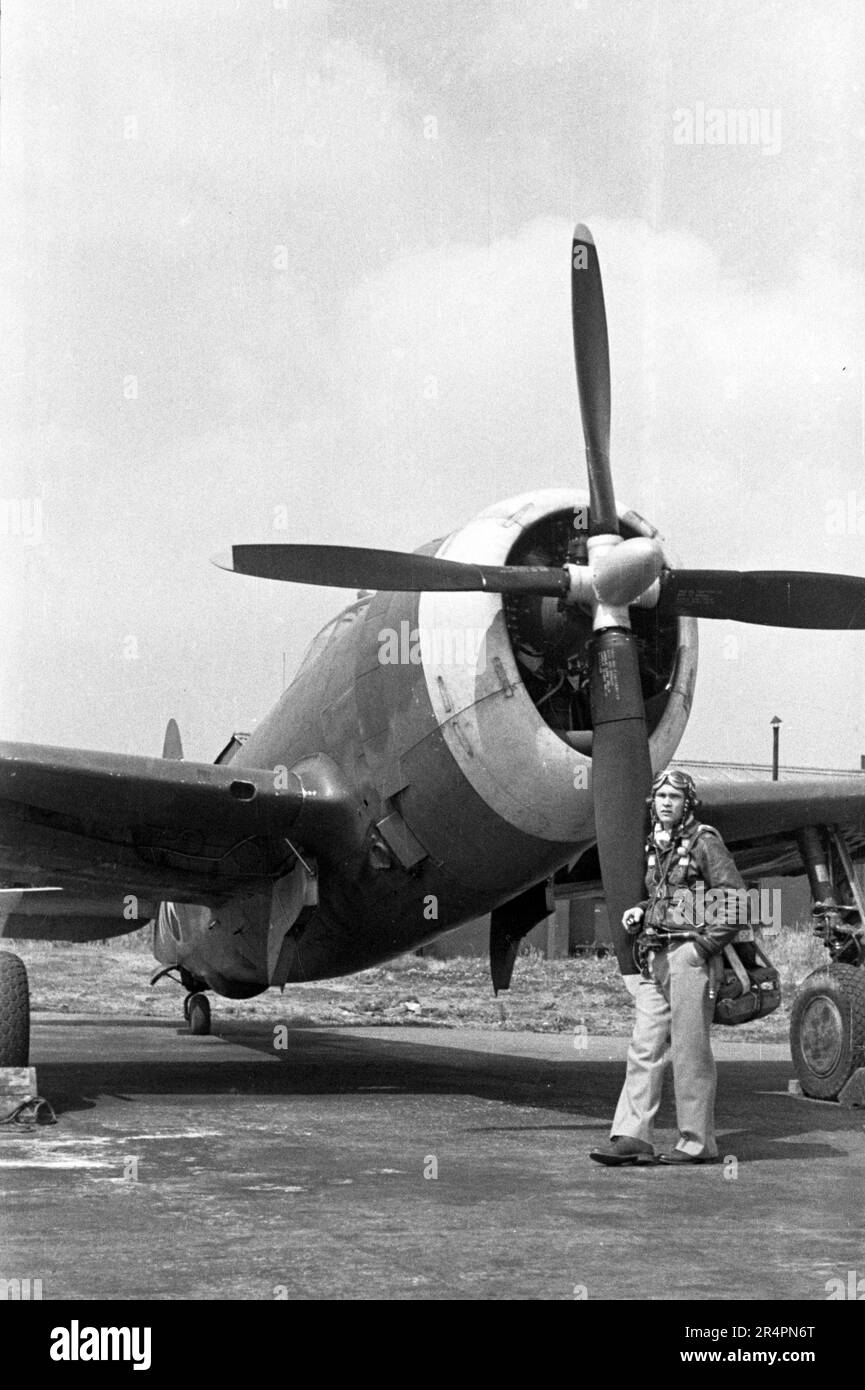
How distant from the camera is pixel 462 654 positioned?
841 cm

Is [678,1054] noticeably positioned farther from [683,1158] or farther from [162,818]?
[162,818]

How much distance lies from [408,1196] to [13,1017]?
447 centimetres

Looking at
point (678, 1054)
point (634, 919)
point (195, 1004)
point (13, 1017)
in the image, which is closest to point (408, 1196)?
point (678, 1054)

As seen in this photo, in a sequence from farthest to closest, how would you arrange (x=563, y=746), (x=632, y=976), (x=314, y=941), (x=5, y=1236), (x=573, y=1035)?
1. (x=573, y=1035)
2. (x=314, y=941)
3. (x=563, y=746)
4. (x=632, y=976)
5. (x=5, y=1236)

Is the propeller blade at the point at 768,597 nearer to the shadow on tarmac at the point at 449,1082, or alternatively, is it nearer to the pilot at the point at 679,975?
the pilot at the point at 679,975

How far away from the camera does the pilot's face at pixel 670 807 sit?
268 inches

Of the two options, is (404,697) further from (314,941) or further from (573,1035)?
(573,1035)

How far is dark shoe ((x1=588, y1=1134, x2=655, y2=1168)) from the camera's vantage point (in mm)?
6426

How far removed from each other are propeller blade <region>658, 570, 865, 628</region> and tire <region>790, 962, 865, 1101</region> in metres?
2.36

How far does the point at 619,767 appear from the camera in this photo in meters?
7.79

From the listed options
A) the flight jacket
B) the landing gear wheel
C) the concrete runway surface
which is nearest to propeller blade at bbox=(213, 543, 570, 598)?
the flight jacket

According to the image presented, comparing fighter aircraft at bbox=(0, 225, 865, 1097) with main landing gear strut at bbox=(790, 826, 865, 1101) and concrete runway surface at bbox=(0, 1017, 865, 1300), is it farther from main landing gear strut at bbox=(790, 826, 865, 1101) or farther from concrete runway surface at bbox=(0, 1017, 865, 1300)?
concrete runway surface at bbox=(0, 1017, 865, 1300)
